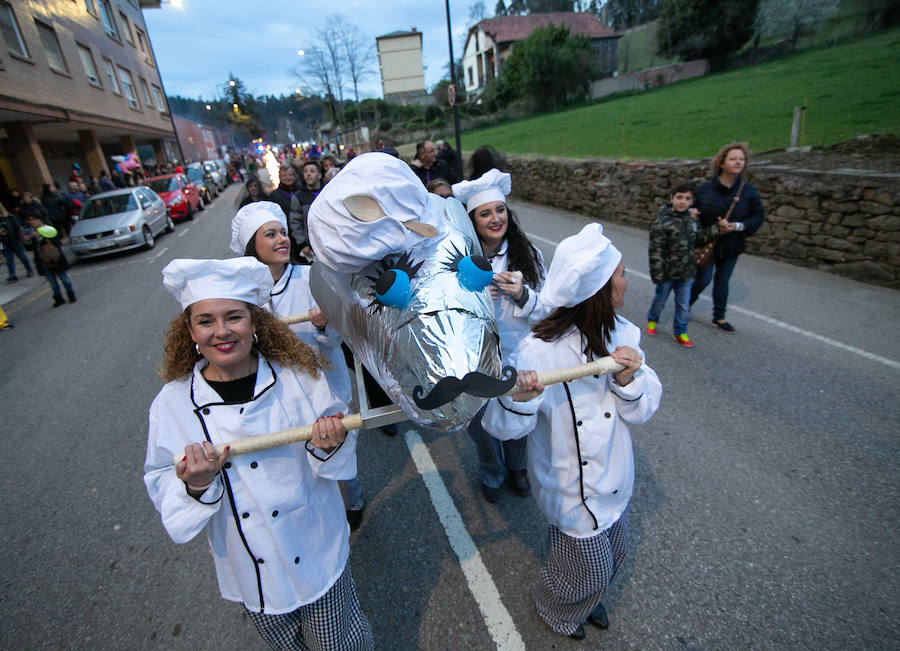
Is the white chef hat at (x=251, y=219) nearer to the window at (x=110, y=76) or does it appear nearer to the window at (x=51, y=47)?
the window at (x=51, y=47)

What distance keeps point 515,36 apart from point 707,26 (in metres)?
26.3

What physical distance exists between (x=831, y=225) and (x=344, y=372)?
7.76 m

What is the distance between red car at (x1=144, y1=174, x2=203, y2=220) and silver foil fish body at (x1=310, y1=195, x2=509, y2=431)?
60.3 ft

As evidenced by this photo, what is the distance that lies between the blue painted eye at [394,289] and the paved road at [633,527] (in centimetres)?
193

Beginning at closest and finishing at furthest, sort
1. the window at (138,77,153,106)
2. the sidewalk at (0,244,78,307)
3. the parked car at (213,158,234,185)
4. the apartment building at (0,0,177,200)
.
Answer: the sidewalk at (0,244,78,307) < the apartment building at (0,0,177,200) < the window at (138,77,153,106) < the parked car at (213,158,234,185)

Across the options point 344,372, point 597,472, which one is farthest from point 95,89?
point 597,472

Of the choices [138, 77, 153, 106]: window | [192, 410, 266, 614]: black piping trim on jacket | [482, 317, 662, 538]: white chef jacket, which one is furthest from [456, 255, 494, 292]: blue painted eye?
[138, 77, 153, 106]: window

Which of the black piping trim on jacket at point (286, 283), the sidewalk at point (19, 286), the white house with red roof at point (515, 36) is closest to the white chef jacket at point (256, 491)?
the black piping trim on jacket at point (286, 283)

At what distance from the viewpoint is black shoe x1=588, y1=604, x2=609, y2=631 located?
2.25m

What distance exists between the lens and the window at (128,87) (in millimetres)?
24503

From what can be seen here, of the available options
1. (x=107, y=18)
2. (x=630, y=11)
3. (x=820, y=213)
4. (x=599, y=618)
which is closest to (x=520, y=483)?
(x=599, y=618)

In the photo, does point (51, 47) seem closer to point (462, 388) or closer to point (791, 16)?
point (462, 388)

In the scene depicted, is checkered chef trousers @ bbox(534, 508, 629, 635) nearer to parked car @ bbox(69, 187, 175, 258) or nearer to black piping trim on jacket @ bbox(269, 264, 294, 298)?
black piping trim on jacket @ bbox(269, 264, 294, 298)

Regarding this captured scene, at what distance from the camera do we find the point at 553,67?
1453 inches
